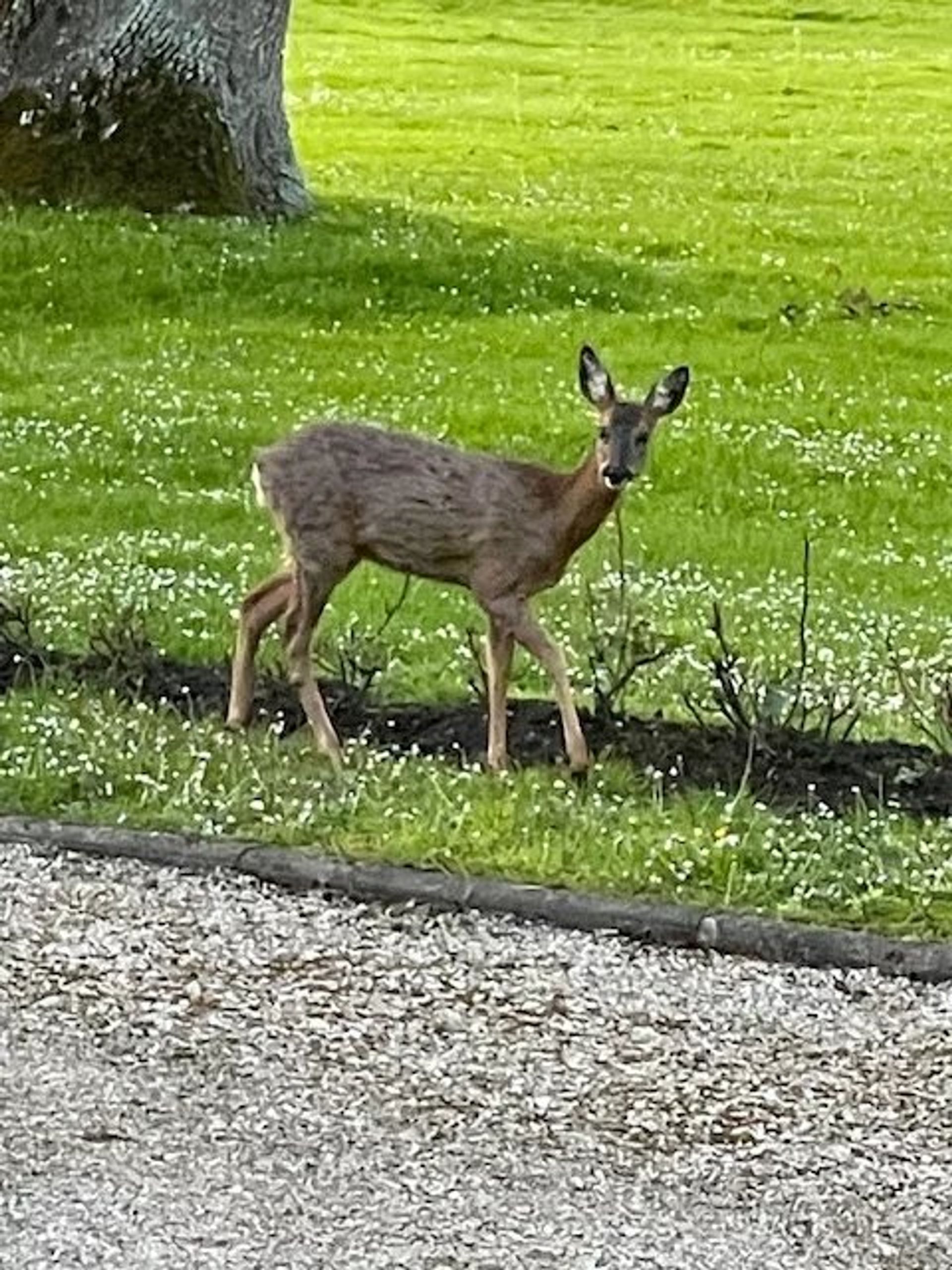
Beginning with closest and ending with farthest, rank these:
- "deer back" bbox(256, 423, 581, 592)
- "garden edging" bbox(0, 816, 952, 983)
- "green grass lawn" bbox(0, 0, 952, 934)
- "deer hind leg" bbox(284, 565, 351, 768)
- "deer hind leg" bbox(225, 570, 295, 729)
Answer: "garden edging" bbox(0, 816, 952, 983) → "green grass lawn" bbox(0, 0, 952, 934) → "deer back" bbox(256, 423, 581, 592) → "deer hind leg" bbox(284, 565, 351, 768) → "deer hind leg" bbox(225, 570, 295, 729)

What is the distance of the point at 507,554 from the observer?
326 inches

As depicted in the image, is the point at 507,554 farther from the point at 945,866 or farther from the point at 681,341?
the point at 681,341

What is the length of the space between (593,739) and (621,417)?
109 centimetres

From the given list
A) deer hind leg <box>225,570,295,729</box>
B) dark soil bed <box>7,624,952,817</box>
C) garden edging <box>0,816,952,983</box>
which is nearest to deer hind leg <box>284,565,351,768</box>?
deer hind leg <box>225,570,295,729</box>

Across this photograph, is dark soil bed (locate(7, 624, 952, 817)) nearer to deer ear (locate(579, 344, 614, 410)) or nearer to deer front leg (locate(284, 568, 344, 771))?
deer front leg (locate(284, 568, 344, 771))

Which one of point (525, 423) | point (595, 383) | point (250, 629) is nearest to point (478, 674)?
point (250, 629)

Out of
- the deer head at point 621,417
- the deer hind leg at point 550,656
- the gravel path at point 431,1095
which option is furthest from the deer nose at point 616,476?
the gravel path at point 431,1095

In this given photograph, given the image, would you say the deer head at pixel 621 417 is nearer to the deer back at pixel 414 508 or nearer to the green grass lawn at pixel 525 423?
the deer back at pixel 414 508

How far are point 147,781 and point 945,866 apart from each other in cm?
212

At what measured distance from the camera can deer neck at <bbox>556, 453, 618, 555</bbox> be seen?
822 centimetres

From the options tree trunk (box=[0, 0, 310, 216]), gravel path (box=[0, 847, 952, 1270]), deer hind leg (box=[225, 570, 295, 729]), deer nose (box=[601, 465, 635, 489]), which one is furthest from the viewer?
tree trunk (box=[0, 0, 310, 216])

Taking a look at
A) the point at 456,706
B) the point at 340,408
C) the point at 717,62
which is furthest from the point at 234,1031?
the point at 717,62

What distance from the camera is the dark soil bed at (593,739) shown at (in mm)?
8336

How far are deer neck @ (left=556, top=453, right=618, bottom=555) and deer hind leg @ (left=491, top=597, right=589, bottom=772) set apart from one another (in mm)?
230
